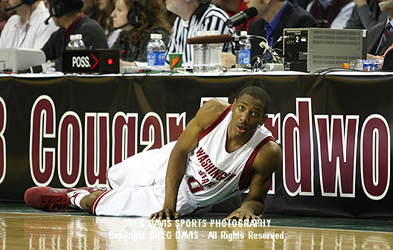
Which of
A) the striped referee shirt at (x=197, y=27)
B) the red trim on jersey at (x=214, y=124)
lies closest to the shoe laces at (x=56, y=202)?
the red trim on jersey at (x=214, y=124)

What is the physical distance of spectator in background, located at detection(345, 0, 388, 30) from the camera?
562cm

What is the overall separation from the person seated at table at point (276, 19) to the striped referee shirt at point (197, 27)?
27 centimetres

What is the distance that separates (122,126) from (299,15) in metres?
1.72

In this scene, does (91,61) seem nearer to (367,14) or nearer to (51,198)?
(51,198)

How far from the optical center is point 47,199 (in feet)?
11.9

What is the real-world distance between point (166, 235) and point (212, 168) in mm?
711

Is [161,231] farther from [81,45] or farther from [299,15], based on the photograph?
[81,45]

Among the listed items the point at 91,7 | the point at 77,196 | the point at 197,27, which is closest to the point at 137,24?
the point at 197,27

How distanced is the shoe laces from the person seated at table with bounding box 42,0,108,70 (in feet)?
6.81

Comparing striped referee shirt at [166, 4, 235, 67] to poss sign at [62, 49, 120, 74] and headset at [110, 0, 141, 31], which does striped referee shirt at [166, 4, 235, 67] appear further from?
poss sign at [62, 49, 120, 74]

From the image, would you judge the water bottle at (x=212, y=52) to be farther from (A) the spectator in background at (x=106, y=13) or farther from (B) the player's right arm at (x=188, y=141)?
(A) the spectator in background at (x=106, y=13)

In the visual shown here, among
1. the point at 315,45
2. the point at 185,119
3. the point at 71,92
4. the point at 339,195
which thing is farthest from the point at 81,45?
the point at 339,195

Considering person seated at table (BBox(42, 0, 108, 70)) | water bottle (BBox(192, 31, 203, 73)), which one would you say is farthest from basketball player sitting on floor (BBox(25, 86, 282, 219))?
person seated at table (BBox(42, 0, 108, 70))

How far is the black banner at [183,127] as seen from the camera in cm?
331
